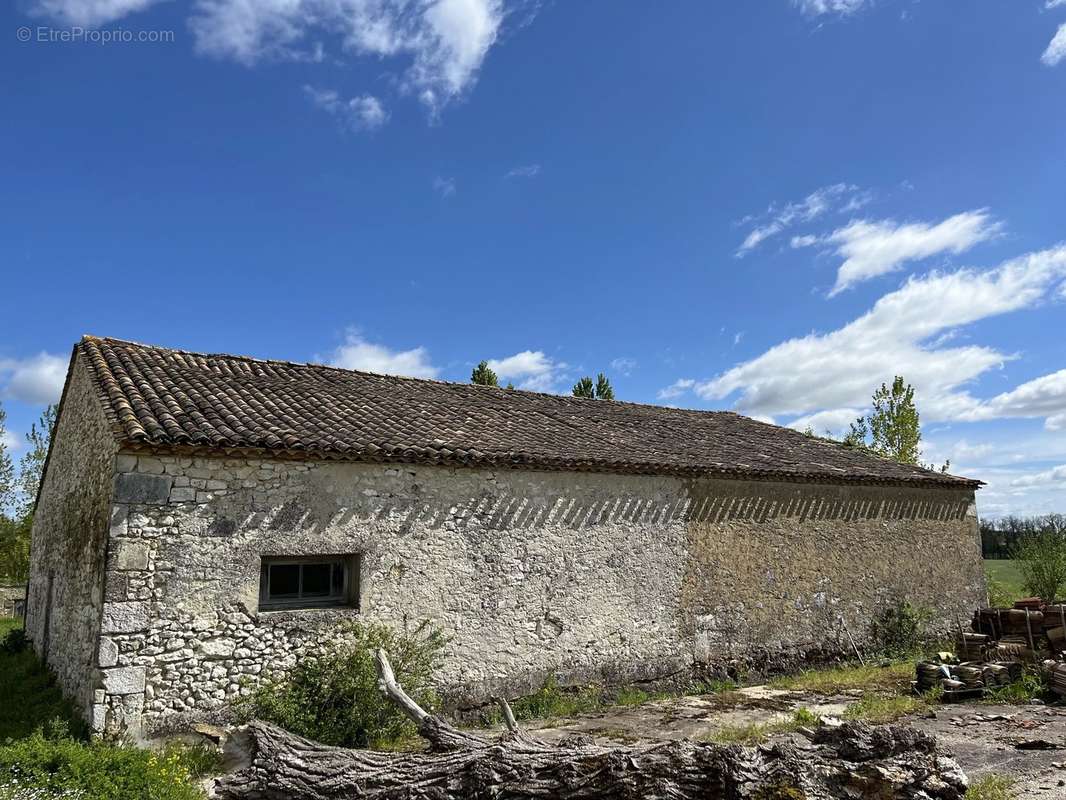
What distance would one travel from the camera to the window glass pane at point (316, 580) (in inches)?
358

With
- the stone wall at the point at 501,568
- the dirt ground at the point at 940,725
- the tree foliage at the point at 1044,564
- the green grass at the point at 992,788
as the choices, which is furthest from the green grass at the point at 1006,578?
the green grass at the point at 992,788

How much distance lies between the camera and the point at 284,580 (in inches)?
353

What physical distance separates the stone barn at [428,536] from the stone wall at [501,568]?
28 mm

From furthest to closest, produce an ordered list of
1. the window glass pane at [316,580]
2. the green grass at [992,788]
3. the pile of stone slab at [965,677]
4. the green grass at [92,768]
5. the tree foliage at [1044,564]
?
the tree foliage at [1044,564]
the pile of stone slab at [965,677]
the window glass pane at [316,580]
the green grass at [992,788]
the green grass at [92,768]

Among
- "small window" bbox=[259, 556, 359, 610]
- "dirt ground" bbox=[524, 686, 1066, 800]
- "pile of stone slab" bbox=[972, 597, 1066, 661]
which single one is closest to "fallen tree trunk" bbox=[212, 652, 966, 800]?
"dirt ground" bbox=[524, 686, 1066, 800]

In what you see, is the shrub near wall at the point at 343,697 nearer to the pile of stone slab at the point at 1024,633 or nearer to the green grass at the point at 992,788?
the green grass at the point at 992,788

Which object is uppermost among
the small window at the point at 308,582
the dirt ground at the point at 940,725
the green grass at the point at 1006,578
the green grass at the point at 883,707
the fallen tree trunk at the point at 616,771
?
the small window at the point at 308,582

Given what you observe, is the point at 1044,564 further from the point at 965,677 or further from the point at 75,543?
the point at 75,543

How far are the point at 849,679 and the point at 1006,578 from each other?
26.8 metres

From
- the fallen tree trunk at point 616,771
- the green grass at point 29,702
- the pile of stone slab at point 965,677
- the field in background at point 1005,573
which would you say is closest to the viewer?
the fallen tree trunk at point 616,771

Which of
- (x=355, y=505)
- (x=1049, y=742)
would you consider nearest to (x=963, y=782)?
(x=1049, y=742)

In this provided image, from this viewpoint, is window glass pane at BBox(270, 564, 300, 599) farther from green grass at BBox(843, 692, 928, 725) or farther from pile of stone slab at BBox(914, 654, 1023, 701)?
pile of stone slab at BBox(914, 654, 1023, 701)

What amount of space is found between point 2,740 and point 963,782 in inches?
372

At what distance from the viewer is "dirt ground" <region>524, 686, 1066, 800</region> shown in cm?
714
